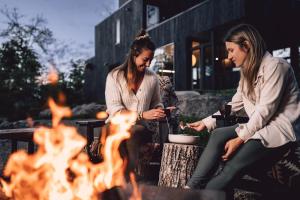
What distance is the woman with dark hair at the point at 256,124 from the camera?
247 cm

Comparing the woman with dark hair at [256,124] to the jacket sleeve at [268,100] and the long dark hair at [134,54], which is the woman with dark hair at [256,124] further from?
the long dark hair at [134,54]

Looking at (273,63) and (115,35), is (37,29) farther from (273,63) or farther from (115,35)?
(273,63)

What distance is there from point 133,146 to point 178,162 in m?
0.52

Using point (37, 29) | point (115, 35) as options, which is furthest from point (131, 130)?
point (37, 29)

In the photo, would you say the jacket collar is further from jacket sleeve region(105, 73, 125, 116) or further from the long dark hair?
jacket sleeve region(105, 73, 125, 116)

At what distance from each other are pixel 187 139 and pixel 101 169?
93 cm

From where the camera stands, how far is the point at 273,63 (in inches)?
102

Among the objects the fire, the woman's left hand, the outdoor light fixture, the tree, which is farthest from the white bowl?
the tree

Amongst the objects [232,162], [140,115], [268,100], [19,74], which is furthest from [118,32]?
[232,162]

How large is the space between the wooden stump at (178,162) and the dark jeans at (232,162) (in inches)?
22.7

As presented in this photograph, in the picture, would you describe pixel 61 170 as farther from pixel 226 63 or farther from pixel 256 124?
pixel 226 63

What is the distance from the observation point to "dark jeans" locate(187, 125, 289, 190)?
2.46 metres

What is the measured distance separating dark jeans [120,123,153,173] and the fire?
6 centimetres

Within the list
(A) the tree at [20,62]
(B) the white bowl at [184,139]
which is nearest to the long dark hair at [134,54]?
(B) the white bowl at [184,139]
